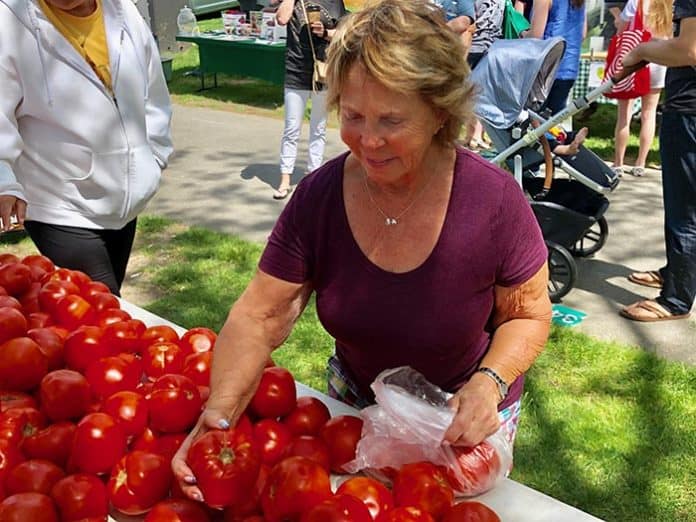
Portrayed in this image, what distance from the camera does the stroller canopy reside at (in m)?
4.30

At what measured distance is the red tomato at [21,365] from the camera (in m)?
1.76

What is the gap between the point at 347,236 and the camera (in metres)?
1.67

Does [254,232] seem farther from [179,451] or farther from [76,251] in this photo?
[179,451]

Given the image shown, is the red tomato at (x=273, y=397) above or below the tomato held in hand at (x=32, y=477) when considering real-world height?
above

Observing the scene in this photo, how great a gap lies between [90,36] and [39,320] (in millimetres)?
1000

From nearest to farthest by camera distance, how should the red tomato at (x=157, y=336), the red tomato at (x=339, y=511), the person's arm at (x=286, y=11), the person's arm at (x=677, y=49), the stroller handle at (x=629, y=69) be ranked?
the red tomato at (x=339, y=511), the red tomato at (x=157, y=336), the person's arm at (x=677, y=49), the stroller handle at (x=629, y=69), the person's arm at (x=286, y=11)

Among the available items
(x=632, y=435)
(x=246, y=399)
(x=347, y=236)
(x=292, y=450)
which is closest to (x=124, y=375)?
(x=246, y=399)

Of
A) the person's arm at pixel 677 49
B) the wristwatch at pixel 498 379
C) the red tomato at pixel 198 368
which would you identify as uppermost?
the person's arm at pixel 677 49

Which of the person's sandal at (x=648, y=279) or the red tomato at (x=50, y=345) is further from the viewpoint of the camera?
the person's sandal at (x=648, y=279)

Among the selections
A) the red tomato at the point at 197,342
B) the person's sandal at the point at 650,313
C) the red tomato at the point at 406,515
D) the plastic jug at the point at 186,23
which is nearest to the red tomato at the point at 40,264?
the red tomato at the point at 197,342

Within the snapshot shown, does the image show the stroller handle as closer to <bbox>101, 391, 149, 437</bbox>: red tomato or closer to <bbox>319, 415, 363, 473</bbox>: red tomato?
<bbox>319, 415, 363, 473</bbox>: red tomato

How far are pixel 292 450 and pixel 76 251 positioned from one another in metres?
1.44

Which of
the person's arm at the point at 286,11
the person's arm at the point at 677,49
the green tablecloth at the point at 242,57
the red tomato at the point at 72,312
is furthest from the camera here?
the green tablecloth at the point at 242,57

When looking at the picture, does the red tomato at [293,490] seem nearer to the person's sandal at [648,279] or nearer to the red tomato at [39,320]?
the red tomato at [39,320]
